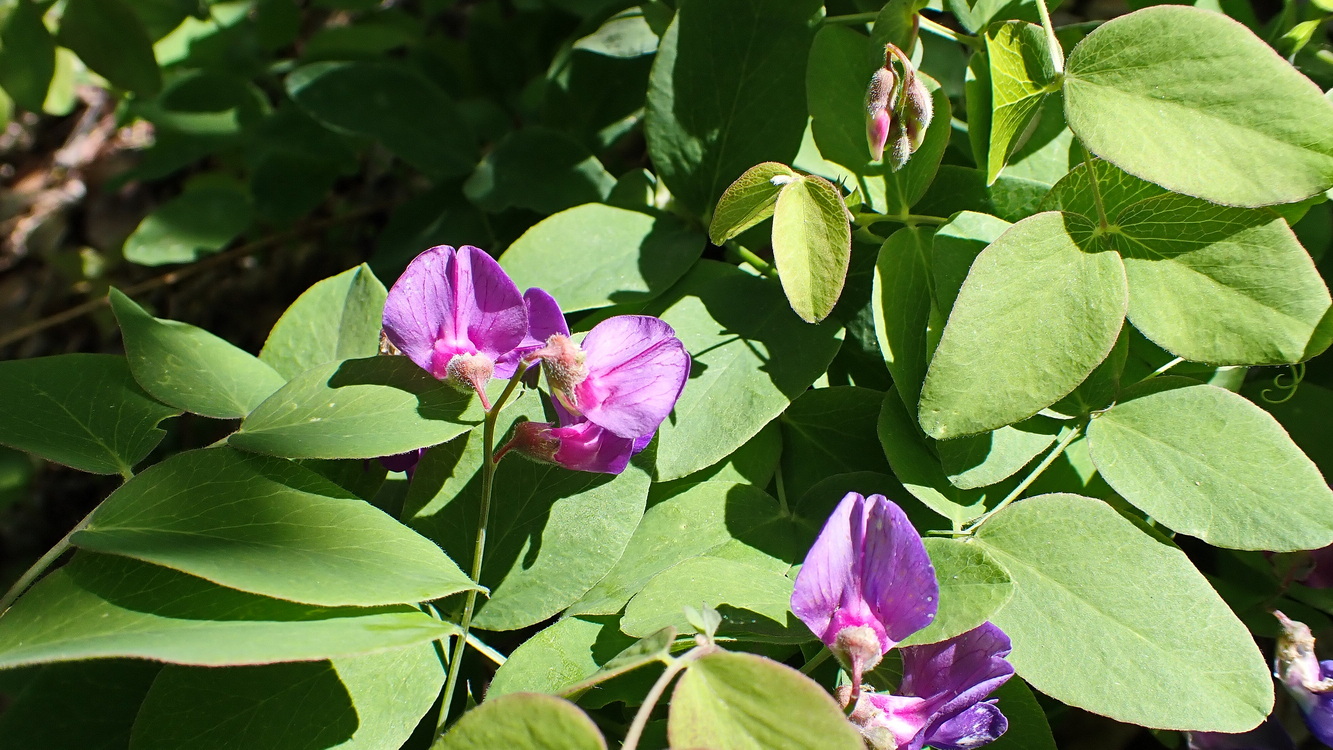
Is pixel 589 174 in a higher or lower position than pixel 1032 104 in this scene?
lower

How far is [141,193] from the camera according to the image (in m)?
2.95

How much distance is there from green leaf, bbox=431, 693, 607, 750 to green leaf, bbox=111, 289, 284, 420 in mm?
499

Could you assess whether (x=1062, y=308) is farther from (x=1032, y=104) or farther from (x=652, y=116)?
(x=652, y=116)

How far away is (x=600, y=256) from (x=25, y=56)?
4.65 feet

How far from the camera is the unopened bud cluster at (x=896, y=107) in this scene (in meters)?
1.02

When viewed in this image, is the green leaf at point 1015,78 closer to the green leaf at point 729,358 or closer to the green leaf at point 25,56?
the green leaf at point 729,358

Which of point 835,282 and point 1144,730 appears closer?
point 835,282

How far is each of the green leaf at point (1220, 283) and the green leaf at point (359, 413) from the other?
28.7 inches

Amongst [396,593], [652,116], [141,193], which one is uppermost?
[652,116]

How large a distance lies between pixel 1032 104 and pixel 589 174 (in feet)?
2.38

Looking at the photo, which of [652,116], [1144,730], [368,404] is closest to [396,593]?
[368,404]

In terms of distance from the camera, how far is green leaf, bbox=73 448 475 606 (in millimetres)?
807

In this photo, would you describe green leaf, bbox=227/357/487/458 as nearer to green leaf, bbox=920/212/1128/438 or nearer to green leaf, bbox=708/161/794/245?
green leaf, bbox=708/161/794/245

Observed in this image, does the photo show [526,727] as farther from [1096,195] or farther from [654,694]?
[1096,195]
